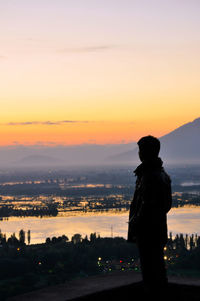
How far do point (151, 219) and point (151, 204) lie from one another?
14 cm

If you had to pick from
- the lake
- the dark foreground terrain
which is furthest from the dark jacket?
the lake

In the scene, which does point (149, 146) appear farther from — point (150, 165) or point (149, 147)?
point (150, 165)

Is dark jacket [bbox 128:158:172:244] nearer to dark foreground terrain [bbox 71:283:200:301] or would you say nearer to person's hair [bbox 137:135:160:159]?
person's hair [bbox 137:135:160:159]

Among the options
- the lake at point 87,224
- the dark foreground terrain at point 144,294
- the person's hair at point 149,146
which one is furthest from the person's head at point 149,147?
the lake at point 87,224

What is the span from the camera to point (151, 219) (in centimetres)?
448

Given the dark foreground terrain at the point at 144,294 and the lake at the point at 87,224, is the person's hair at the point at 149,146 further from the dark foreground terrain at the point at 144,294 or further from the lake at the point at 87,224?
the lake at the point at 87,224

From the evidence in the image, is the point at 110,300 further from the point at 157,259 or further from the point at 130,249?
the point at 130,249

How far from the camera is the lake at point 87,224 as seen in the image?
2343 inches

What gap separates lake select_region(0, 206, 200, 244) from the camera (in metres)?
59.5

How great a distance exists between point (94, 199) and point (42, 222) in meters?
39.8

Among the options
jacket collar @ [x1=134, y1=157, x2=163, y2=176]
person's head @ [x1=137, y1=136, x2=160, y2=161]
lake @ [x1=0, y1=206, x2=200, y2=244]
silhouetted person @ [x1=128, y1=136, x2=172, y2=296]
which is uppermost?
person's head @ [x1=137, y1=136, x2=160, y2=161]

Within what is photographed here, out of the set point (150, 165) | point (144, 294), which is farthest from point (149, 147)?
point (144, 294)

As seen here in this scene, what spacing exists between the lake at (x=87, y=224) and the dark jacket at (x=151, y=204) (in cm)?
4894

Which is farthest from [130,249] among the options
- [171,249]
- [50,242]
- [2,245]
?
[2,245]
